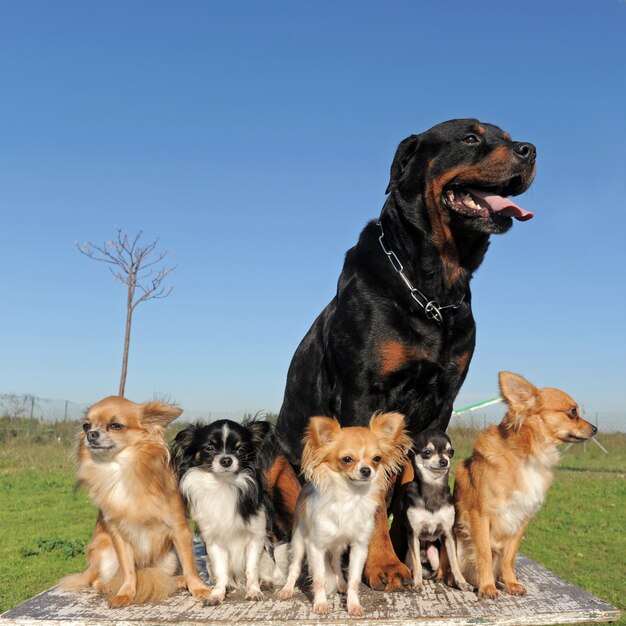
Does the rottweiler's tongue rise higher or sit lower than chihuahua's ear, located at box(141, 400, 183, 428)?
higher

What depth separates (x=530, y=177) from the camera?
3.60 metres

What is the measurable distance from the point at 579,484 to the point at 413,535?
14832 millimetres

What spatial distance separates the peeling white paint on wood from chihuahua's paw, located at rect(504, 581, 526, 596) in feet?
0.14

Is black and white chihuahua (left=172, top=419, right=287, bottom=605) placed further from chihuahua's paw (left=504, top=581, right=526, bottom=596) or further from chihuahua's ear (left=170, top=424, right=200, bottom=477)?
chihuahua's paw (left=504, top=581, right=526, bottom=596)

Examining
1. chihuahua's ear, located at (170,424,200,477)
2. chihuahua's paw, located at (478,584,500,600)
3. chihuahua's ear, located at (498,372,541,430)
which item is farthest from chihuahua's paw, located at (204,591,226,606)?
chihuahua's ear, located at (498,372,541,430)

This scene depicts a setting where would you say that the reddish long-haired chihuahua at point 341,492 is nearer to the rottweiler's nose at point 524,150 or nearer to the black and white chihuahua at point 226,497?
the black and white chihuahua at point 226,497

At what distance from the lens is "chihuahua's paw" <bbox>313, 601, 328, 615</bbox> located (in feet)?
10.3

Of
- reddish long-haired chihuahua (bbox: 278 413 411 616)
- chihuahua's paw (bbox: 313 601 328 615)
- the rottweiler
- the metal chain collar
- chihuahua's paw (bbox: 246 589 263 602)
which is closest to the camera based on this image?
chihuahua's paw (bbox: 313 601 328 615)

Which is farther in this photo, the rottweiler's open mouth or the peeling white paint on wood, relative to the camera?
the rottweiler's open mouth

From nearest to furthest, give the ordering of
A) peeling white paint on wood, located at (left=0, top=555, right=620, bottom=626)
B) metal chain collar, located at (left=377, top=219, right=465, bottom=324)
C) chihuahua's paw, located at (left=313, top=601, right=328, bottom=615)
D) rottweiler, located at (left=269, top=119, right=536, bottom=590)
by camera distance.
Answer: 1. peeling white paint on wood, located at (left=0, top=555, right=620, bottom=626)
2. chihuahua's paw, located at (left=313, top=601, right=328, bottom=615)
3. rottweiler, located at (left=269, top=119, right=536, bottom=590)
4. metal chain collar, located at (left=377, top=219, right=465, bottom=324)

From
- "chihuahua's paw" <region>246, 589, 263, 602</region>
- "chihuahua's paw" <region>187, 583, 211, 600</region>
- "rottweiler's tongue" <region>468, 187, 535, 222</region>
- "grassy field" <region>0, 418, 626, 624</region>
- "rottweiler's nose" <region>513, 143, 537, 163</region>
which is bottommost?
"grassy field" <region>0, 418, 626, 624</region>

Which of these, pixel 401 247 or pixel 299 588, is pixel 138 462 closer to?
pixel 299 588

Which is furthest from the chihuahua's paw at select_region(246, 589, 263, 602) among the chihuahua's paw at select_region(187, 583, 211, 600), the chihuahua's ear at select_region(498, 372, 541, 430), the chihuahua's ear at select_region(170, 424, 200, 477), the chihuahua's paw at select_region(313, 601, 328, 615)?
the chihuahua's ear at select_region(498, 372, 541, 430)

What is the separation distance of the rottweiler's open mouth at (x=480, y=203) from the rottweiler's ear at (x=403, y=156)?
36cm
